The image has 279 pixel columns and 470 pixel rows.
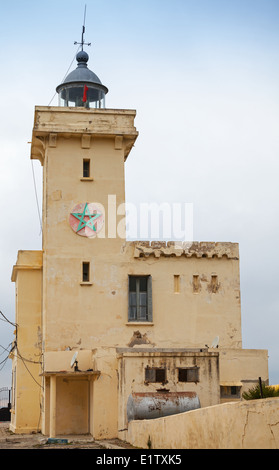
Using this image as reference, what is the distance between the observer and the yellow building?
2933 centimetres

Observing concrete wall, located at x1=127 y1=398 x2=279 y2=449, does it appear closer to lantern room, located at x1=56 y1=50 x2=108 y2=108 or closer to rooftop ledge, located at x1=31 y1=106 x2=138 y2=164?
rooftop ledge, located at x1=31 y1=106 x2=138 y2=164

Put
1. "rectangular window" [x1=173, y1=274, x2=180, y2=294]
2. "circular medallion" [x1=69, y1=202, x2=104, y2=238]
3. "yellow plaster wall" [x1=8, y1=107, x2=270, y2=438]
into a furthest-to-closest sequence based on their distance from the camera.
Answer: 1. "rectangular window" [x1=173, y1=274, x2=180, y2=294]
2. "circular medallion" [x1=69, y1=202, x2=104, y2=238]
3. "yellow plaster wall" [x1=8, y1=107, x2=270, y2=438]

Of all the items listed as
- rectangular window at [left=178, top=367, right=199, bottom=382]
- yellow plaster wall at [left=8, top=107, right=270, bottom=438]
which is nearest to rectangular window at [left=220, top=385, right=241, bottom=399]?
yellow plaster wall at [left=8, top=107, right=270, bottom=438]

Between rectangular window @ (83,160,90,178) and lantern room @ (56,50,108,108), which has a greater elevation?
lantern room @ (56,50,108,108)

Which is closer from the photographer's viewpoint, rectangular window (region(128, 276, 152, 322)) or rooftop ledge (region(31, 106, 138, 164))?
rectangular window (region(128, 276, 152, 322))

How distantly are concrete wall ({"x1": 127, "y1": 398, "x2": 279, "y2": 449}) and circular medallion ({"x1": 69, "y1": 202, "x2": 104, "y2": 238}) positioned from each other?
41.3 feet

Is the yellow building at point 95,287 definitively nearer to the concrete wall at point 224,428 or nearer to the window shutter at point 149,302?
the window shutter at point 149,302

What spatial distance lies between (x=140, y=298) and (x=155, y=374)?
5.79 meters

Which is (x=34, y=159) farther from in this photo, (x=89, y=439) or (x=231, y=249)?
(x=89, y=439)

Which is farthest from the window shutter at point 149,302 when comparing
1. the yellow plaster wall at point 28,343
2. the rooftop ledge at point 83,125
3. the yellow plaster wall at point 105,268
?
the rooftop ledge at point 83,125

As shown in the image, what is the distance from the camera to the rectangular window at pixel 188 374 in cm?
2597

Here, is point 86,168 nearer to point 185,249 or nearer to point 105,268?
point 105,268
